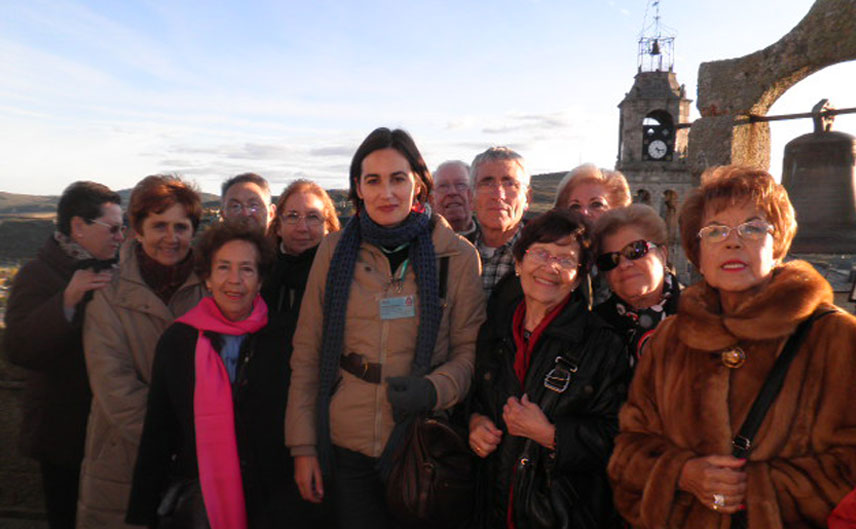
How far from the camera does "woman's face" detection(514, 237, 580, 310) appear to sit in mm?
2232

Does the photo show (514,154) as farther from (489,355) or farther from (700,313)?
(700,313)

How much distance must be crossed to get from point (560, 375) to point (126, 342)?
6.82 feet

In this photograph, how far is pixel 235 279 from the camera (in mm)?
2619

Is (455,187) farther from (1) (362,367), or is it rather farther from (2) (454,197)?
(1) (362,367)

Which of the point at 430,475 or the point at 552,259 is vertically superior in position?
the point at 552,259

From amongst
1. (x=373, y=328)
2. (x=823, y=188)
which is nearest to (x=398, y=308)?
(x=373, y=328)

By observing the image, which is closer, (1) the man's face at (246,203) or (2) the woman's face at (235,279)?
(2) the woman's face at (235,279)

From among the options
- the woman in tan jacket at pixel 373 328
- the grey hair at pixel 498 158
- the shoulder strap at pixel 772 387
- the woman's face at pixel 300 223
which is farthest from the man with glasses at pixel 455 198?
the shoulder strap at pixel 772 387

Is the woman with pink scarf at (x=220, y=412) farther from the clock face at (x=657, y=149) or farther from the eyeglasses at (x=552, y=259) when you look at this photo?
the clock face at (x=657, y=149)

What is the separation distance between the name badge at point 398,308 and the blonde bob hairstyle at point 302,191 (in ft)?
3.60

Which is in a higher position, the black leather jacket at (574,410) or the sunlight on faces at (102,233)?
the sunlight on faces at (102,233)

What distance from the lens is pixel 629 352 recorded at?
2322 millimetres

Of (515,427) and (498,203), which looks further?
(498,203)

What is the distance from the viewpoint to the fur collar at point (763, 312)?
67.2 inches
